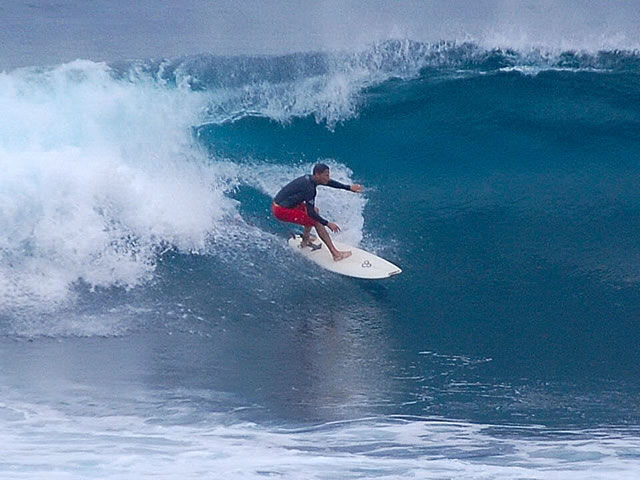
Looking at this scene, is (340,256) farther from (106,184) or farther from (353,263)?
(106,184)

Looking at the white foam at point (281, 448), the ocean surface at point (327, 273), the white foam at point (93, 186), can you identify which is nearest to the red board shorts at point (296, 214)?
the ocean surface at point (327, 273)

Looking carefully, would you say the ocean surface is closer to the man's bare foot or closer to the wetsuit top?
the man's bare foot

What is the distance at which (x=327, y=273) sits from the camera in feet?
31.1

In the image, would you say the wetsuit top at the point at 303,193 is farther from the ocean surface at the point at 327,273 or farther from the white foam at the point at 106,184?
the white foam at the point at 106,184

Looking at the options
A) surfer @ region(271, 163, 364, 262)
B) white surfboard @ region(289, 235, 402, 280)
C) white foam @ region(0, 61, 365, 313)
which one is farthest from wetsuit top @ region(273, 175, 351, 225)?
white foam @ region(0, 61, 365, 313)

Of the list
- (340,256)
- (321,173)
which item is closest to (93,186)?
(321,173)

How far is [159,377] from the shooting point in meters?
7.56

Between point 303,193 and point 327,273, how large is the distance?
3.13 feet

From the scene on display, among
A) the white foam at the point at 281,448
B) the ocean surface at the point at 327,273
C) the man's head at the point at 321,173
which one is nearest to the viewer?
the white foam at the point at 281,448

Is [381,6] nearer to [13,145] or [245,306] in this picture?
[13,145]

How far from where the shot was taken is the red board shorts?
9414mm

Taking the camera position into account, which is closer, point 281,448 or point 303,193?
point 281,448

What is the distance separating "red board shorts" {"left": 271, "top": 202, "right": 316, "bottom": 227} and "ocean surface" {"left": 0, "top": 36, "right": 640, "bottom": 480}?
50 cm

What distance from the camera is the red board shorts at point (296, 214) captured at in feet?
30.9
